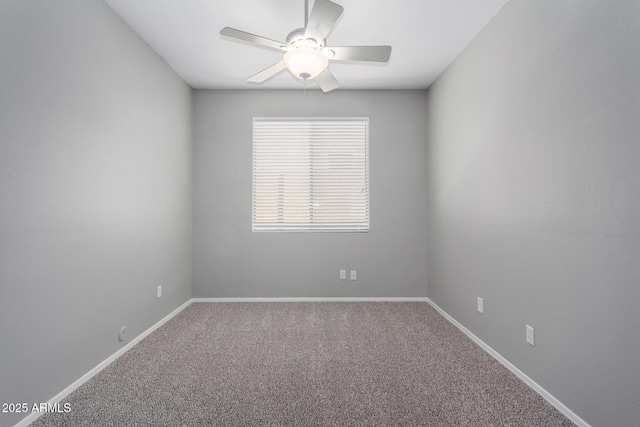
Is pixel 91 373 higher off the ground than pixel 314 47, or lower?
lower

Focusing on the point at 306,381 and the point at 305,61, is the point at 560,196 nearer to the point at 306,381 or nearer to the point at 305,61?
the point at 305,61

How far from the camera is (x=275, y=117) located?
12.2ft

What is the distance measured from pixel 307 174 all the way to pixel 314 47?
1983 millimetres

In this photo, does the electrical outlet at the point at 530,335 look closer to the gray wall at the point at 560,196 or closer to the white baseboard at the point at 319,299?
the gray wall at the point at 560,196

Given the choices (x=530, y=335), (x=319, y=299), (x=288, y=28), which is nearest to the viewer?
(x=530, y=335)

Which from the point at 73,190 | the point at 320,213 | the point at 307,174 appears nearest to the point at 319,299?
the point at 320,213

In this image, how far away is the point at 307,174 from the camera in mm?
3738

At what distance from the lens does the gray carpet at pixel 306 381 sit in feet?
5.29

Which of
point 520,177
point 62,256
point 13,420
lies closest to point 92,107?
point 62,256

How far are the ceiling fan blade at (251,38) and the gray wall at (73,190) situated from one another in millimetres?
995

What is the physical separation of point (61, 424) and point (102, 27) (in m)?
2.52

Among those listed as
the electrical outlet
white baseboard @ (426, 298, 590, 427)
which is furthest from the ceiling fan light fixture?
white baseboard @ (426, 298, 590, 427)

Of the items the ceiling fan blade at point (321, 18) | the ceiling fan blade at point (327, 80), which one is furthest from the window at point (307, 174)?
the ceiling fan blade at point (321, 18)

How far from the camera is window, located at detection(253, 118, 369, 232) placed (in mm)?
3734
